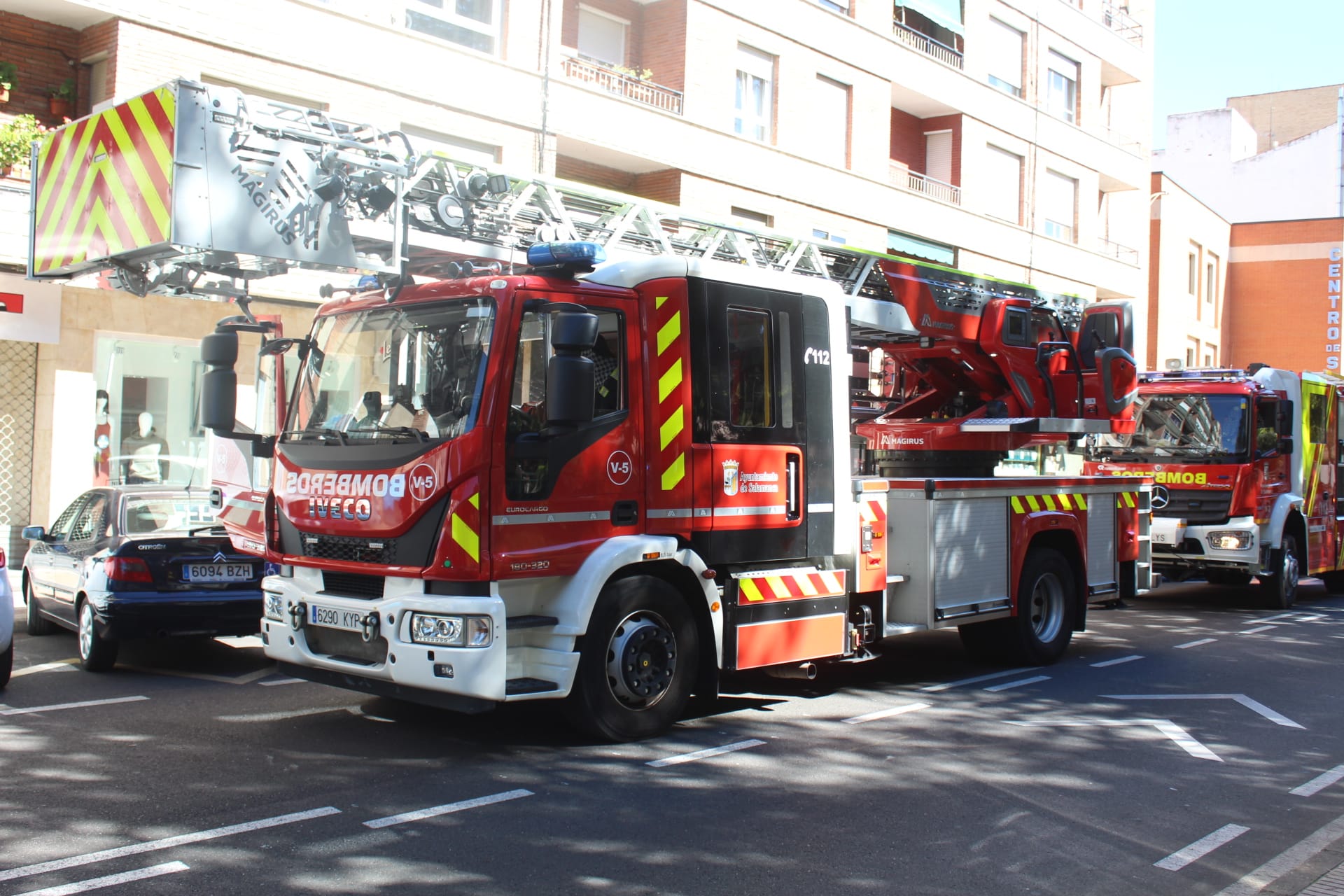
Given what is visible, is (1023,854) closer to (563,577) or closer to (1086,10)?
(563,577)

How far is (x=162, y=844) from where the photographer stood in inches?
201

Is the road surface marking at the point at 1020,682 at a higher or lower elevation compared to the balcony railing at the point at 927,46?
lower

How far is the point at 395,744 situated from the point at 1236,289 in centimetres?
4453

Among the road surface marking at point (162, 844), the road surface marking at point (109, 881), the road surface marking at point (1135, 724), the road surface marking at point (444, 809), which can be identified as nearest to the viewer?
the road surface marking at point (109, 881)

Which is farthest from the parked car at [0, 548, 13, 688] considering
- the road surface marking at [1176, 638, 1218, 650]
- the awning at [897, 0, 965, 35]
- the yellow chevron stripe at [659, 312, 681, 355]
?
the awning at [897, 0, 965, 35]

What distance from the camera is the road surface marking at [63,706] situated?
7.61 metres

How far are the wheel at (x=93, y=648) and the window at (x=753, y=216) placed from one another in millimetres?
14600

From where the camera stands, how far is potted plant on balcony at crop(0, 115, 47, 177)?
13836mm

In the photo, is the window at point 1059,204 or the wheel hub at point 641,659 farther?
the window at point 1059,204

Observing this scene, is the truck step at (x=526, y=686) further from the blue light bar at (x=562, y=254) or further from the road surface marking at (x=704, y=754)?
the blue light bar at (x=562, y=254)

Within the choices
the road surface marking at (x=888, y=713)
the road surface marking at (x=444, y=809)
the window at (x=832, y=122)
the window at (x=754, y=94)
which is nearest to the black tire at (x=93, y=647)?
the road surface marking at (x=444, y=809)

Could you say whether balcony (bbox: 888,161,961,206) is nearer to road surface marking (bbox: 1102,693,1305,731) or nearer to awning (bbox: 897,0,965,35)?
awning (bbox: 897,0,965,35)

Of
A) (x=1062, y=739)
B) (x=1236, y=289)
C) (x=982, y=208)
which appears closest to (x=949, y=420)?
(x=1062, y=739)

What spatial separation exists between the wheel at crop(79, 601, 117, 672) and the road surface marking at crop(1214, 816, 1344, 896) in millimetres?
7395
